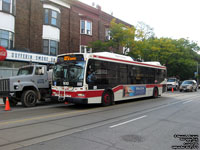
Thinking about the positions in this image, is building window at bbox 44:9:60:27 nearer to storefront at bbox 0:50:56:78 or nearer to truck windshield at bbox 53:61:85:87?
storefront at bbox 0:50:56:78

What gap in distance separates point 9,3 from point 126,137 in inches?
694

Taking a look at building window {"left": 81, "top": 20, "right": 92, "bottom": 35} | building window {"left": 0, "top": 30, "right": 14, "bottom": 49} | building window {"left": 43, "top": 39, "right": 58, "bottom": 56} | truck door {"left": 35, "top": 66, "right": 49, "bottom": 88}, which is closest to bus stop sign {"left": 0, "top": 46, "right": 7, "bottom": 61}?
building window {"left": 0, "top": 30, "right": 14, "bottom": 49}

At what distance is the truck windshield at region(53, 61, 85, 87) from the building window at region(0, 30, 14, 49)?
28.4 feet

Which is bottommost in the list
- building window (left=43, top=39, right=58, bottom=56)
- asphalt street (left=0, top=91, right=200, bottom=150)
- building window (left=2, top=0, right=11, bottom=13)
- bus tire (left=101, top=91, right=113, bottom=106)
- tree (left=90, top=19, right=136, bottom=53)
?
asphalt street (left=0, top=91, right=200, bottom=150)

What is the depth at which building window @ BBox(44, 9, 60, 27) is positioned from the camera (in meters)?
21.8

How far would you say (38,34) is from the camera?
68.7 ft

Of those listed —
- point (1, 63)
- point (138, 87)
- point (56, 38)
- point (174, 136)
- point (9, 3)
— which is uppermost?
point (9, 3)

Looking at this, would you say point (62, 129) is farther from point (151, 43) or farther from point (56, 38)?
point (151, 43)

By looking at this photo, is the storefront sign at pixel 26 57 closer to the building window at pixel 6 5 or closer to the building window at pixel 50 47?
the building window at pixel 50 47

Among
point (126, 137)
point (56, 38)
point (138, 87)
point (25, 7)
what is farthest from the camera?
point (56, 38)

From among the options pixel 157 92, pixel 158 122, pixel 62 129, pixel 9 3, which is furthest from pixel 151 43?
pixel 62 129

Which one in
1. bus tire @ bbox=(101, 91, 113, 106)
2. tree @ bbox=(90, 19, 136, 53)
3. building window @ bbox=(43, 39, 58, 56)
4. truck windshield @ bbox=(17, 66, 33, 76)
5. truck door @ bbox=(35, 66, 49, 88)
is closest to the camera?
bus tire @ bbox=(101, 91, 113, 106)

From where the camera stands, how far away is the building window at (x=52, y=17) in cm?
2180

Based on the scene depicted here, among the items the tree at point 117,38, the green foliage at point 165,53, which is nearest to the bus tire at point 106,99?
the tree at point 117,38
